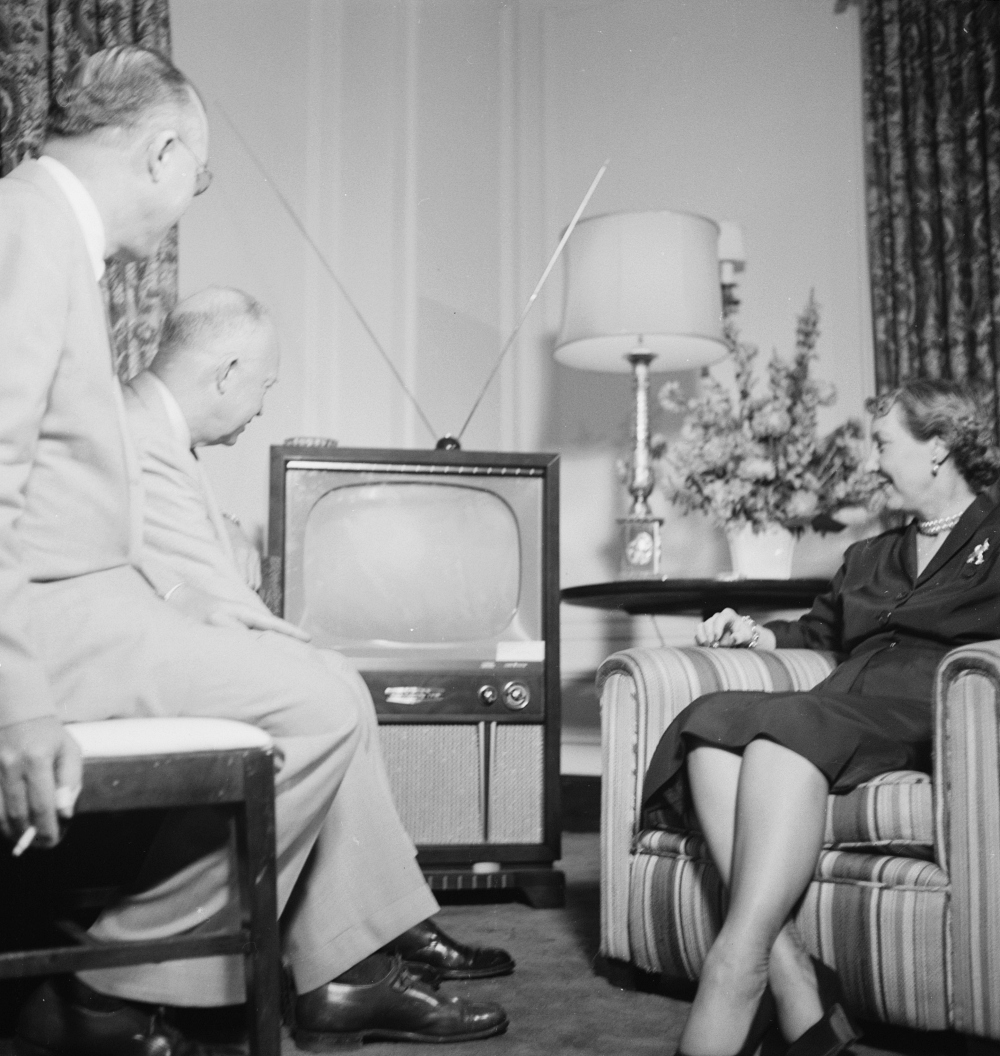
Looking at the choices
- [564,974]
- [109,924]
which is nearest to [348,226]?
[564,974]

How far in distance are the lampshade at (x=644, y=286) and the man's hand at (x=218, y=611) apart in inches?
57.5

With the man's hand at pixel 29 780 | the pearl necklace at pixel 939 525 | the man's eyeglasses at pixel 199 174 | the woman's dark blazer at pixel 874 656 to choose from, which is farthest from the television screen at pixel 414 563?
the man's hand at pixel 29 780

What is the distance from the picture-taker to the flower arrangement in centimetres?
274

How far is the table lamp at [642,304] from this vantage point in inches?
115

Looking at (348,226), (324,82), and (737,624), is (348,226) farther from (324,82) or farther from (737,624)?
(737,624)

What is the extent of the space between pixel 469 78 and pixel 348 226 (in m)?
0.67

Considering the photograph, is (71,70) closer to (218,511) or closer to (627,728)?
(218,511)

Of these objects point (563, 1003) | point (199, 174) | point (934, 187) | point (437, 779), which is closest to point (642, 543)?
point (437, 779)

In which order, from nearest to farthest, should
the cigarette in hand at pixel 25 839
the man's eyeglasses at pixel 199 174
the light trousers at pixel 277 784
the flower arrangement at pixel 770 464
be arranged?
the cigarette in hand at pixel 25 839 → the light trousers at pixel 277 784 → the man's eyeglasses at pixel 199 174 → the flower arrangement at pixel 770 464

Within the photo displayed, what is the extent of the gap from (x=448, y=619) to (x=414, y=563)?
0.43 ft

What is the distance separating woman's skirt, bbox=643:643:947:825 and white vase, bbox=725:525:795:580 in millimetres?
827

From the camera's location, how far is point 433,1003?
1625mm

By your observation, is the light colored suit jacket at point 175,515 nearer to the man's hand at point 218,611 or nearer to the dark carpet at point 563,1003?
the man's hand at point 218,611

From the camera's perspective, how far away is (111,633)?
1.28 metres
